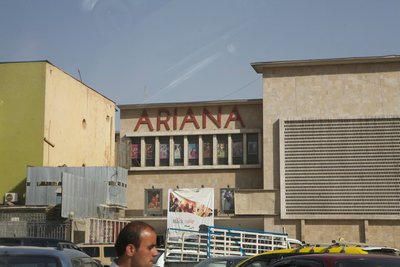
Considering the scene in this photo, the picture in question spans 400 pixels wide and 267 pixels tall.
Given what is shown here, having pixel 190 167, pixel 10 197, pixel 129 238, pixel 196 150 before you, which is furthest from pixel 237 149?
pixel 129 238

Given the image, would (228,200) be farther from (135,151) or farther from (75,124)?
(75,124)

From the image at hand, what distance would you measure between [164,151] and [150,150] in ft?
3.33

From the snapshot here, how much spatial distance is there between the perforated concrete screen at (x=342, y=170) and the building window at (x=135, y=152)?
10789 mm

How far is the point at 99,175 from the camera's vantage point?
40.0 m

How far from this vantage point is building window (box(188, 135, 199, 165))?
46719mm

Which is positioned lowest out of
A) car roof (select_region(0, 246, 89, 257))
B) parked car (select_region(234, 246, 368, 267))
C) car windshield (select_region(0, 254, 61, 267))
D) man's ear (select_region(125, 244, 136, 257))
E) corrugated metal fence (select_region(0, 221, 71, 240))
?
corrugated metal fence (select_region(0, 221, 71, 240))

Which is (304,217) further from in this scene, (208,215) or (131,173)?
(131,173)

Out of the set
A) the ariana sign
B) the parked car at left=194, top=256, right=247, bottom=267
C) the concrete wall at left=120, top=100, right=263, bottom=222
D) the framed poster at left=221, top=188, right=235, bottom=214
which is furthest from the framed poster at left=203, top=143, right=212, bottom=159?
the parked car at left=194, top=256, right=247, bottom=267

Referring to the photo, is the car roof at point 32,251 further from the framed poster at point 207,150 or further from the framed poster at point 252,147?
the framed poster at point 207,150

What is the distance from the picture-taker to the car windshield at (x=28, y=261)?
6617mm

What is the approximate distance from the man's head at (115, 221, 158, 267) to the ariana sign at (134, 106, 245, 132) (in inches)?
1667

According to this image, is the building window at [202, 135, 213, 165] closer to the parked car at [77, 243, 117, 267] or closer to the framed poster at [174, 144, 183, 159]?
the framed poster at [174, 144, 183, 159]

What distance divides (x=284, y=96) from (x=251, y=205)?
6961 millimetres

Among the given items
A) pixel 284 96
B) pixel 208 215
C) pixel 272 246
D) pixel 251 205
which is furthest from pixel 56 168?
pixel 272 246
